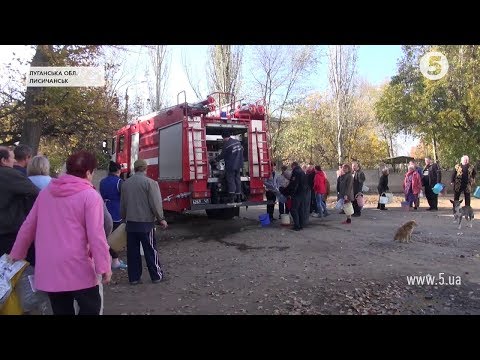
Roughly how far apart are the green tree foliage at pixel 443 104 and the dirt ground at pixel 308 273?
9889mm

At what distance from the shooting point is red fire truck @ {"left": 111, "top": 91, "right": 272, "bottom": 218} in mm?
9680

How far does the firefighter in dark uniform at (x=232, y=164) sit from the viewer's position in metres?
9.76

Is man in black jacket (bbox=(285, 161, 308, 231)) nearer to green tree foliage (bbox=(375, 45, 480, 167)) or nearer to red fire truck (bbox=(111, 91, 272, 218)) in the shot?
red fire truck (bbox=(111, 91, 272, 218))

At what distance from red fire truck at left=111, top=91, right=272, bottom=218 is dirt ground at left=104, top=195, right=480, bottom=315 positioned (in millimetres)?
919

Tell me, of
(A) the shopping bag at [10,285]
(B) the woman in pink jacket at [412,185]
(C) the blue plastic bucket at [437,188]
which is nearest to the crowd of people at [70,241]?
(A) the shopping bag at [10,285]

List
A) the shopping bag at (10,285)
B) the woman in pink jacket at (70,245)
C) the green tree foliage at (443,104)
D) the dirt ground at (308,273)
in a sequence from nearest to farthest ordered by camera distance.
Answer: the woman in pink jacket at (70,245) → the shopping bag at (10,285) → the dirt ground at (308,273) → the green tree foliage at (443,104)

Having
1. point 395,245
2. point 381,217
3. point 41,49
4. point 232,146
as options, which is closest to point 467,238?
point 395,245

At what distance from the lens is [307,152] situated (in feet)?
101

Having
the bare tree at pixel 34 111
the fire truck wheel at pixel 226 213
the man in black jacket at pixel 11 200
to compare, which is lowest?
the fire truck wheel at pixel 226 213

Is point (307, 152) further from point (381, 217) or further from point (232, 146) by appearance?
point (232, 146)

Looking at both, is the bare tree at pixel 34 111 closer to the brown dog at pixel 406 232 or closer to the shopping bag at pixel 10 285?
the shopping bag at pixel 10 285

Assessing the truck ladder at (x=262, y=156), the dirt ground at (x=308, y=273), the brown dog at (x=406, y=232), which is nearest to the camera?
the dirt ground at (x=308, y=273)

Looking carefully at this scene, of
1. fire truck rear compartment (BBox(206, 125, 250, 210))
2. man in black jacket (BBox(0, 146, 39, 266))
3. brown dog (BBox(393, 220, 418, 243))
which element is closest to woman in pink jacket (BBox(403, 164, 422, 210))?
brown dog (BBox(393, 220, 418, 243))

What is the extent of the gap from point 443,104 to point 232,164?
44.4 feet
